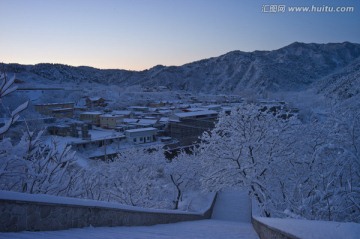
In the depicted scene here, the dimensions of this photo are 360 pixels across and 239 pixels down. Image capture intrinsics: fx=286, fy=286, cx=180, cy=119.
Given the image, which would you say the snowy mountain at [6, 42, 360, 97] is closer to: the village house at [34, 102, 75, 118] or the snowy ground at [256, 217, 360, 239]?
Result: the village house at [34, 102, 75, 118]

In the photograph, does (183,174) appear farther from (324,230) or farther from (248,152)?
(324,230)

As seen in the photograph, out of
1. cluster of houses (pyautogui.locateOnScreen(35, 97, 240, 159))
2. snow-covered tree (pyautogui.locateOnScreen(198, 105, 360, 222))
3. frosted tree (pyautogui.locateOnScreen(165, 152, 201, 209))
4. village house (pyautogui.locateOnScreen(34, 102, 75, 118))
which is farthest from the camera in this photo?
→ village house (pyautogui.locateOnScreen(34, 102, 75, 118))

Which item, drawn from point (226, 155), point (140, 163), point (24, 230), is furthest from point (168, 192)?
point (24, 230)

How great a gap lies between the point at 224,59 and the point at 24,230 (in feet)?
609

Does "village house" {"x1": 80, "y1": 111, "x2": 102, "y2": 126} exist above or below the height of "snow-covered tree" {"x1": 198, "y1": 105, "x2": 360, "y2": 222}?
below

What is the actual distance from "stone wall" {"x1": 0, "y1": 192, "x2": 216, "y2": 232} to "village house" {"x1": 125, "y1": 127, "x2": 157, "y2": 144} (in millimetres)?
32587

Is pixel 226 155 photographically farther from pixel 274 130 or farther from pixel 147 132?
pixel 147 132

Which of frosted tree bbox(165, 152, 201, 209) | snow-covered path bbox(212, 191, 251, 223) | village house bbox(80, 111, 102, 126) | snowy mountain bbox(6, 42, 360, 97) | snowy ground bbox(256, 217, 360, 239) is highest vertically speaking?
snowy mountain bbox(6, 42, 360, 97)

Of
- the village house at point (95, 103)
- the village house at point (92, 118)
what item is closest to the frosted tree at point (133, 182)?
the village house at point (92, 118)

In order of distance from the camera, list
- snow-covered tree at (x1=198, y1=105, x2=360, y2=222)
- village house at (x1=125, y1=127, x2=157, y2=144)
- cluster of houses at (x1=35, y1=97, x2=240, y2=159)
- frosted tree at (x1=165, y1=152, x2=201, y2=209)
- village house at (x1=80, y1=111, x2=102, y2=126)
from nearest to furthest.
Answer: snow-covered tree at (x1=198, y1=105, x2=360, y2=222) → frosted tree at (x1=165, y1=152, x2=201, y2=209) → cluster of houses at (x1=35, y1=97, x2=240, y2=159) → village house at (x1=125, y1=127, x2=157, y2=144) → village house at (x1=80, y1=111, x2=102, y2=126)

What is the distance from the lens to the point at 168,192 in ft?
76.9

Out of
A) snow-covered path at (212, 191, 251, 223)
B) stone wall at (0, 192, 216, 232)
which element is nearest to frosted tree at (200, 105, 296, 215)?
snow-covered path at (212, 191, 251, 223)

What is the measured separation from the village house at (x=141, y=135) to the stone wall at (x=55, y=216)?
1283 inches

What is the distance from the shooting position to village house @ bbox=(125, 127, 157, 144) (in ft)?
128
